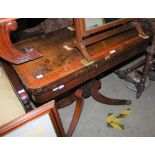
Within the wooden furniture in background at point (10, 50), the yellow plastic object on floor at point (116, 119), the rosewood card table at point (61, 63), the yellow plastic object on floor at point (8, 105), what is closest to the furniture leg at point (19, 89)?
the rosewood card table at point (61, 63)

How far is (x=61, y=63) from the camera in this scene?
1110mm

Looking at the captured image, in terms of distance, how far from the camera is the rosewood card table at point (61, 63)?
1019 mm

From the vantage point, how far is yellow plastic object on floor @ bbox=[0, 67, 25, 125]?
46.9 inches

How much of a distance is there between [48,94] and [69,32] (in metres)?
0.65

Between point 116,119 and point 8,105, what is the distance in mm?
1093

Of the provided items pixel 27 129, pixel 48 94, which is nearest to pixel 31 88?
pixel 48 94

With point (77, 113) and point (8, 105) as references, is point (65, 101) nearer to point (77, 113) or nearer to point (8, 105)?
point (77, 113)

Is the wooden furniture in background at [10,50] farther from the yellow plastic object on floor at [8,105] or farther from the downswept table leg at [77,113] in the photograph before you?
the downswept table leg at [77,113]

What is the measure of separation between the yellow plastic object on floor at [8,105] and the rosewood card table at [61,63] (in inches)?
4.9

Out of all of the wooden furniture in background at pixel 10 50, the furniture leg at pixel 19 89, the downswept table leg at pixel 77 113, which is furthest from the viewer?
the downswept table leg at pixel 77 113

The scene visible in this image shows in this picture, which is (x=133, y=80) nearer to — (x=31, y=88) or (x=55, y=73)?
(x=55, y=73)

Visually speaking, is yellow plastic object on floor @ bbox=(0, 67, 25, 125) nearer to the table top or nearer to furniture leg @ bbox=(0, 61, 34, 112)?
furniture leg @ bbox=(0, 61, 34, 112)

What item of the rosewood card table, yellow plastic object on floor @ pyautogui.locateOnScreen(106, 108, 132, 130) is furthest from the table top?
yellow plastic object on floor @ pyautogui.locateOnScreen(106, 108, 132, 130)

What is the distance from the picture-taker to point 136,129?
1620mm
